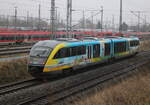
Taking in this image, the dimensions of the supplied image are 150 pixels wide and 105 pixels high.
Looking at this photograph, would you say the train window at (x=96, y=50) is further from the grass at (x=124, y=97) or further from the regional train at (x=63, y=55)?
the grass at (x=124, y=97)

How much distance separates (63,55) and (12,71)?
3831mm

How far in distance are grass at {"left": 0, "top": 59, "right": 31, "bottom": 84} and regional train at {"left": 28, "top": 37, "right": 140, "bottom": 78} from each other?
5.67 feet

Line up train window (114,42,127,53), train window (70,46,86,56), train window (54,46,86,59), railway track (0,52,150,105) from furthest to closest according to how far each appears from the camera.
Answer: train window (114,42,127,53) → train window (70,46,86,56) → train window (54,46,86,59) → railway track (0,52,150,105)

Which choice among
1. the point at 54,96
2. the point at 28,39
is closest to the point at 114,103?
the point at 54,96

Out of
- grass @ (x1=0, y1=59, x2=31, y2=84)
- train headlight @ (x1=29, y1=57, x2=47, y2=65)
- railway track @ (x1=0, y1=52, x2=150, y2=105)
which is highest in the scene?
train headlight @ (x1=29, y1=57, x2=47, y2=65)

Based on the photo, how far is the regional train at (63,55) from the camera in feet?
46.8

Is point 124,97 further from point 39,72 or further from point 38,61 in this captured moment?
point 38,61

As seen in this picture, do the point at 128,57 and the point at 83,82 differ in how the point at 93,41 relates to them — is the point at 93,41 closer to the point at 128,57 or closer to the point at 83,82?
the point at 83,82

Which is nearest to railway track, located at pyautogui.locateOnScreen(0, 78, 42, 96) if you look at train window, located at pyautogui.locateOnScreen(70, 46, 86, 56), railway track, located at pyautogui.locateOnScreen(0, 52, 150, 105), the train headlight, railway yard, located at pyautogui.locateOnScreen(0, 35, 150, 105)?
railway yard, located at pyautogui.locateOnScreen(0, 35, 150, 105)

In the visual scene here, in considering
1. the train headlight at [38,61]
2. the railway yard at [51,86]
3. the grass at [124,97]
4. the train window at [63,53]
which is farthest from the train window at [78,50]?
the grass at [124,97]

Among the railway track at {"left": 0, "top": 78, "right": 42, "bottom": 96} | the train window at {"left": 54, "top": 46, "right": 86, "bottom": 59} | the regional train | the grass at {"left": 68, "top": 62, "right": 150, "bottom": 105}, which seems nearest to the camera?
the grass at {"left": 68, "top": 62, "right": 150, "bottom": 105}

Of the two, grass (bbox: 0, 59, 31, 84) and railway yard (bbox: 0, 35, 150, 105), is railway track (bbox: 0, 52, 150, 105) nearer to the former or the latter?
railway yard (bbox: 0, 35, 150, 105)

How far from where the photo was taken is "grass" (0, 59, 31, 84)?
1535 centimetres

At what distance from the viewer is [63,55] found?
1517 cm
